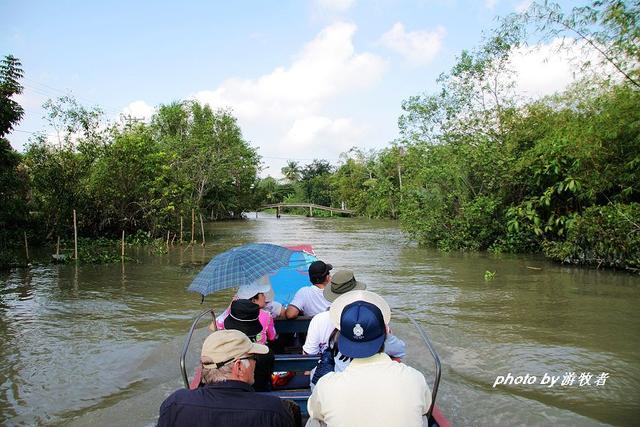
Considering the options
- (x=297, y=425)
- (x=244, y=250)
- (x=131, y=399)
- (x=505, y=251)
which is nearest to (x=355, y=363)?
(x=297, y=425)

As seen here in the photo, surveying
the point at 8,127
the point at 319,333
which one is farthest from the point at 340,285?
the point at 8,127

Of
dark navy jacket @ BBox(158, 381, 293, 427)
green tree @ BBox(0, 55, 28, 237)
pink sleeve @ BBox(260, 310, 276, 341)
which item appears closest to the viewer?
dark navy jacket @ BBox(158, 381, 293, 427)

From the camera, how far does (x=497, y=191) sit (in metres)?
18.2

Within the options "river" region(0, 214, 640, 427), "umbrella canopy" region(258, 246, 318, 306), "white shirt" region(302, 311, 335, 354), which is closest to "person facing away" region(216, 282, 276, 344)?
"white shirt" region(302, 311, 335, 354)

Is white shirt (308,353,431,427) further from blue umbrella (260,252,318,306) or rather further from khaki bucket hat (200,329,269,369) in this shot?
blue umbrella (260,252,318,306)

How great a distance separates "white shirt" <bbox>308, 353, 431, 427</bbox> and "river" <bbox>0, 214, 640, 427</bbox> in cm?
369

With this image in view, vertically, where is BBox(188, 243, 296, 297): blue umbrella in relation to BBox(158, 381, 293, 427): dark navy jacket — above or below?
above

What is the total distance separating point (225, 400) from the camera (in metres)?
2.31

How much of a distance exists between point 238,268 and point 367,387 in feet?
10.0

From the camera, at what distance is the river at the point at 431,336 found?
6020 millimetres

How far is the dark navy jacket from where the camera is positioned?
7.44 ft

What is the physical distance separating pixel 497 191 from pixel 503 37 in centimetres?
574

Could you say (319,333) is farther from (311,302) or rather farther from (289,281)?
(289,281)

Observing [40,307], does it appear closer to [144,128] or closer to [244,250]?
[244,250]
